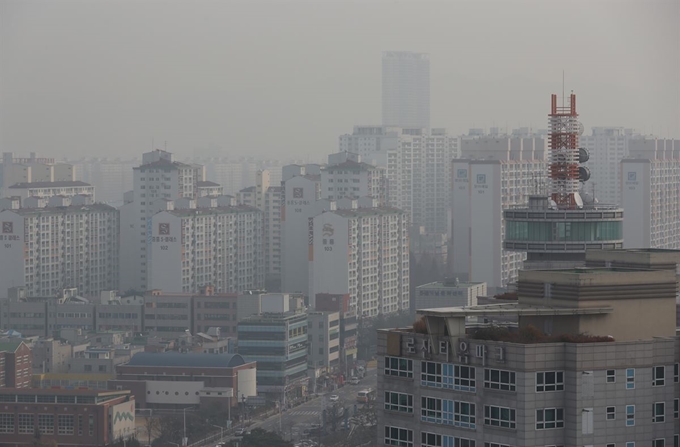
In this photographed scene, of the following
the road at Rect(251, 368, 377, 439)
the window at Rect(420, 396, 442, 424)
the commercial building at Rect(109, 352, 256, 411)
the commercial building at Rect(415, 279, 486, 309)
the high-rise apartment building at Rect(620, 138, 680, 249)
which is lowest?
the road at Rect(251, 368, 377, 439)

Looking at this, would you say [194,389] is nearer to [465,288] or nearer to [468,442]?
[465,288]

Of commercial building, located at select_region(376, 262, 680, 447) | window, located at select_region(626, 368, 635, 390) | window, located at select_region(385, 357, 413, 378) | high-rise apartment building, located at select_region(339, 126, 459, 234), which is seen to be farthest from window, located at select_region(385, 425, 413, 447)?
high-rise apartment building, located at select_region(339, 126, 459, 234)

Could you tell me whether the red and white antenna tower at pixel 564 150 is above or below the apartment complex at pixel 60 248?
above

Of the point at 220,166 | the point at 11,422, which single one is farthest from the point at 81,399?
the point at 220,166

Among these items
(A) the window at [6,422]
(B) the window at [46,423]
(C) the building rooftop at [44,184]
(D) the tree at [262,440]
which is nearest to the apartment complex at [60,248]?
(C) the building rooftop at [44,184]

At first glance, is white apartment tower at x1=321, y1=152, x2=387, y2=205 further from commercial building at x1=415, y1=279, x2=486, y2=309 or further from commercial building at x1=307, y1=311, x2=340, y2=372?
commercial building at x1=307, y1=311, x2=340, y2=372

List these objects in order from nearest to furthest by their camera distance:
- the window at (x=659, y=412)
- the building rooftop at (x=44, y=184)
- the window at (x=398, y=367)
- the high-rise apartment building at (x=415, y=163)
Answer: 1. the window at (x=659, y=412)
2. the window at (x=398, y=367)
3. the building rooftop at (x=44, y=184)
4. the high-rise apartment building at (x=415, y=163)

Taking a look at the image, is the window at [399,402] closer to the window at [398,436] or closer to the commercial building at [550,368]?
the commercial building at [550,368]
